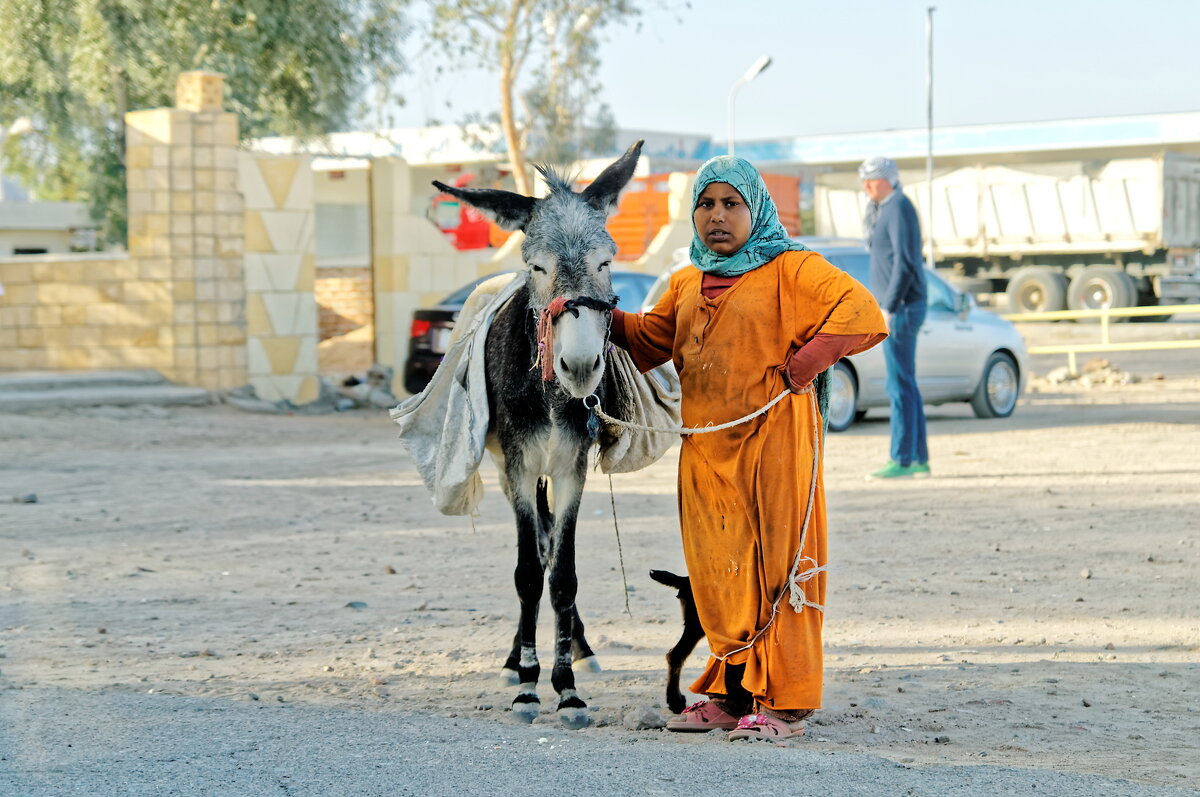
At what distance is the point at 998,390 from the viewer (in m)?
15.9

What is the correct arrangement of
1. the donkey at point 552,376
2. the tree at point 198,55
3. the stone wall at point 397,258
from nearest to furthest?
the donkey at point 552,376 → the tree at point 198,55 → the stone wall at point 397,258

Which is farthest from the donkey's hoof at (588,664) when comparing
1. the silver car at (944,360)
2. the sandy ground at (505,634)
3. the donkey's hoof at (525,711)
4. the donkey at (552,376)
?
the silver car at (944,360)

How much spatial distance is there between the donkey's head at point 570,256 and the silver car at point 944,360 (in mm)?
8421

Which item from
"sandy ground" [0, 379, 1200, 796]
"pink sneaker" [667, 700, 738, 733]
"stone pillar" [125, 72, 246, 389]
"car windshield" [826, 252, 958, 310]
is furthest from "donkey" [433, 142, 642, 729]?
"stone pillar" [125, 72, 246, 389]

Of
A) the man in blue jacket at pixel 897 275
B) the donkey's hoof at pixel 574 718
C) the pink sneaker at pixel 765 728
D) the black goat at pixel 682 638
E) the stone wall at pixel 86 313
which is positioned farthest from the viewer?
the stone wall at pixel 86 313

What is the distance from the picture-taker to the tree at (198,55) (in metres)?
18.6

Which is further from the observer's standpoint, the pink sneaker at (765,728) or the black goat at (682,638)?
the black goat at (682,638)

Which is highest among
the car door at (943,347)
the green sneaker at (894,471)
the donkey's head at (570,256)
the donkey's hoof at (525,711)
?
the donkey's head at (570,256)

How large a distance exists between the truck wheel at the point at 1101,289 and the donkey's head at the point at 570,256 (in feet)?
90.6

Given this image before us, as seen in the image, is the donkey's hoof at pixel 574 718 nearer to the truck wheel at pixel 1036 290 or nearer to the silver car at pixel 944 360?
the silver car at pixel 944 360

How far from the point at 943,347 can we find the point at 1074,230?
18.4 m

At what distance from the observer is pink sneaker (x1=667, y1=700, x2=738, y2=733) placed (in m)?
4.72

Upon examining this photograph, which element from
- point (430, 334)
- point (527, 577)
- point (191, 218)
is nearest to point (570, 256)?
point (527, 577)

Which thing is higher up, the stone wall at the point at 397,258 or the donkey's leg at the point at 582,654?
the stone wall at the point at 397,258
